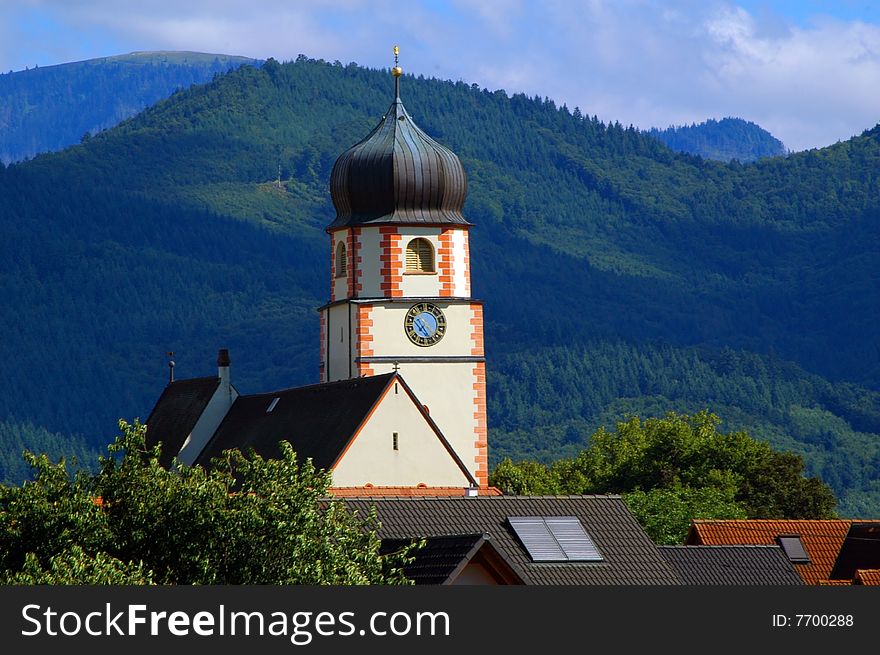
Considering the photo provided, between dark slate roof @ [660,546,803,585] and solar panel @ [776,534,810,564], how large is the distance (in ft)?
26.5

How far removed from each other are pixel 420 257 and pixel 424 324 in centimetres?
214

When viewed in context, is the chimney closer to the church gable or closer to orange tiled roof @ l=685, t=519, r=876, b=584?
the church gable

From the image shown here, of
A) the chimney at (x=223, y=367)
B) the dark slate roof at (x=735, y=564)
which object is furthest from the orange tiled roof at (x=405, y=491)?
the chimney at (x=223, y=367)

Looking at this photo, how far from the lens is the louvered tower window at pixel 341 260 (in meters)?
79.1

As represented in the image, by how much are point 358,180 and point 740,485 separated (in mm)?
29603

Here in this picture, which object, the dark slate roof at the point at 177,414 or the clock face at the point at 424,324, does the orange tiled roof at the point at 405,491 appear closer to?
the clock face at the point at 424,324

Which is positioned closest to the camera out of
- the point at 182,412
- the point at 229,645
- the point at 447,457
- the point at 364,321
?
the point at 229,645

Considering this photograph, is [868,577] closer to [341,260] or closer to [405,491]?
[405,491]

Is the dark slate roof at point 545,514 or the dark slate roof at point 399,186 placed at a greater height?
the dark slate roof at point 399,186

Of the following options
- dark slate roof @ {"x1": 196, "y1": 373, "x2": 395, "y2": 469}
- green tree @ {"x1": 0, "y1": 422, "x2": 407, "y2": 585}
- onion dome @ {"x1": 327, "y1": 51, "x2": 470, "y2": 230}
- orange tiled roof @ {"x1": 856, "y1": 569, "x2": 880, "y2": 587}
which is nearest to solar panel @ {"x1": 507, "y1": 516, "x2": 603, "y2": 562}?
green tree @ {"x1": 0, "y1": 422, "x2": 407, "y2": 585}

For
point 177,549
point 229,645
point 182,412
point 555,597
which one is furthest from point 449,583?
point 182,412

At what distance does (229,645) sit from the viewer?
2705 centimetres

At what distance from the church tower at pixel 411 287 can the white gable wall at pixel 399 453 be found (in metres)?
6.28

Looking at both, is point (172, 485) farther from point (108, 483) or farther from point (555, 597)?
point (555, 597)
